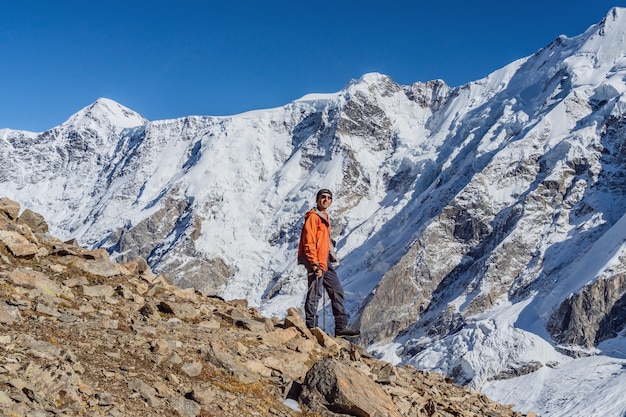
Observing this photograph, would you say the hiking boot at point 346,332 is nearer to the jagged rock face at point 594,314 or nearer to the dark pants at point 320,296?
the dark pants at point 320,296

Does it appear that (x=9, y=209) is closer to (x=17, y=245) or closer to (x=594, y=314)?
(x=17, y=245)

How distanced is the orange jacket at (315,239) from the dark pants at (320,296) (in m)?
0.26

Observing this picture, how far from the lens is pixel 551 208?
190125 millimetres

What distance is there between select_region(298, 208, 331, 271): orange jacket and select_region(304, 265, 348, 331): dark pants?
26cm

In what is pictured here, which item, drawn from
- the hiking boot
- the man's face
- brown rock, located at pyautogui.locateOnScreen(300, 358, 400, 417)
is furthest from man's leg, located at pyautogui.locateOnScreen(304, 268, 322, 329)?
brown rock, located at pyautogui.locateOnScreen(300, 358, 400, 417)

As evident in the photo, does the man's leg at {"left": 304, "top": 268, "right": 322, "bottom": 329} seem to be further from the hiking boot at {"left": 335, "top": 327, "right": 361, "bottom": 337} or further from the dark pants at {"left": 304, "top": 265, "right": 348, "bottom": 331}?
the hiking boot at {"left": 335, "top": 327, "right": 361, "bottom": 337}

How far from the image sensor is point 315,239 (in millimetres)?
14180

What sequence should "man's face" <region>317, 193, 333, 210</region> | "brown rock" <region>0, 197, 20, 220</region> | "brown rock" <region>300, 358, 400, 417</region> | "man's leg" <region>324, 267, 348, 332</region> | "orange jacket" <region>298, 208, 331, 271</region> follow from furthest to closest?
"brown rock" <region>0, 197, 20, 220</region>
"man's leg" <region>324, 267, 348, 332</region>
"man's face" <region>317, 193, 333, 210</region>
"orange jacket" <region>298, 208, 331, 271</region>
"brown rock" <region>300, 358, 400, 417</region>

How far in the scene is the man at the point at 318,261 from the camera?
1408 centimetres

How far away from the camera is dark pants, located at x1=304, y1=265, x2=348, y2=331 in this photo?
556 inches

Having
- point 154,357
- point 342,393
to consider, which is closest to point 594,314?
point 342,393

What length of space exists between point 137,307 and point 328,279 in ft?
14.0

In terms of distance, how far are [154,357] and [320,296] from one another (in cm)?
543

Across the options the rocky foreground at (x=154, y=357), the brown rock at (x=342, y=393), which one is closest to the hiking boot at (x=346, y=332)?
the rocky foreground at (x=154, y=357)
